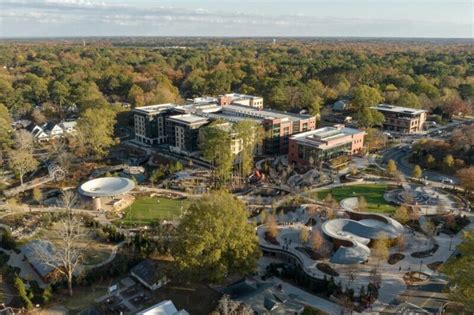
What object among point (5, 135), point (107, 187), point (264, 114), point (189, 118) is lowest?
point (107, 187)

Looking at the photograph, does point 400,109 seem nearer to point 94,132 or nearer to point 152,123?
point 152,123

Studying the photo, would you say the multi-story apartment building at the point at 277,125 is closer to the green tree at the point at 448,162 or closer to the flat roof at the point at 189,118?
the flat roof at the point at 189,118

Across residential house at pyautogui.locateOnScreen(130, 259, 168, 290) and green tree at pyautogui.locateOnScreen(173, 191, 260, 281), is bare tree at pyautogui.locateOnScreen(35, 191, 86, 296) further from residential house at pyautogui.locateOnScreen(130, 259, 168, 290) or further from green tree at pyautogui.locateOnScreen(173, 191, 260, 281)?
green tree at pyautogui.locateOnScreen(173, 191, 260, 281)

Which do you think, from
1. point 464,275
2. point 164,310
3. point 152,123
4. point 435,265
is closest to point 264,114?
point 152,123

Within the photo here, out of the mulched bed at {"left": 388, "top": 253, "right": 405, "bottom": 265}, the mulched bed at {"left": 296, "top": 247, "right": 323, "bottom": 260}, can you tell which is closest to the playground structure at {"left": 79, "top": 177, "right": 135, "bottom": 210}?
the mulched bed at {"left": 296, "top": 247, "right": 323, "bottom": 260}

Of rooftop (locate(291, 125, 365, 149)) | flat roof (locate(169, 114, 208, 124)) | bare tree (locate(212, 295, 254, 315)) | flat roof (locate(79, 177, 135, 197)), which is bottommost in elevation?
bare tree (locate(212, 295, 254, 315))

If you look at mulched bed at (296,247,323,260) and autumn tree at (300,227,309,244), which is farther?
autumn tree at (300,227,309,244)

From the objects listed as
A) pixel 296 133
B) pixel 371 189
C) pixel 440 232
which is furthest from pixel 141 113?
pixel 440 232
